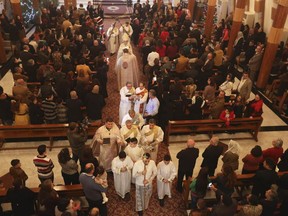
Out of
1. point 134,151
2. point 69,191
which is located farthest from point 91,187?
point 134,151

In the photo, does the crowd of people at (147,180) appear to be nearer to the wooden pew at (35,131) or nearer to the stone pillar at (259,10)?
the wooden pew at (35,131)

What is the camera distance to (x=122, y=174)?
255 inches

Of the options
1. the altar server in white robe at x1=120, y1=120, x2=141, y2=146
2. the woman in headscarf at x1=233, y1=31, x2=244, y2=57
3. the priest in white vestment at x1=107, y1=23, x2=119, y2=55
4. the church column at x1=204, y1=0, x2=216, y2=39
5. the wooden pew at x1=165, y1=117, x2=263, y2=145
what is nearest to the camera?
the altar server in white robe at x1=120, y1=120, x2=141, y2=146

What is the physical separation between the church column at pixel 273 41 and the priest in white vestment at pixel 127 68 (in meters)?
4.55

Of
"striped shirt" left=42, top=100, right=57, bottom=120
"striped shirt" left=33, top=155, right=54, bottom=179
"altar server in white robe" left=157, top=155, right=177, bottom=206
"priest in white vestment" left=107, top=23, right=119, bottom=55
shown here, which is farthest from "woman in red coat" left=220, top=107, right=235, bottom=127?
"priest in white vestment" left=107, top=23, right=119, bottom=55

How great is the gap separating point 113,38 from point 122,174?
27.0 feet

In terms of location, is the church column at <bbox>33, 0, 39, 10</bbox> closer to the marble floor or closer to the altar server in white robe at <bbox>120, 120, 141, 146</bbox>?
the marble floor

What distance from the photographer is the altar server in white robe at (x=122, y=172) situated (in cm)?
627

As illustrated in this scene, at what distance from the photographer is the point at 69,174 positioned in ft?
20.5

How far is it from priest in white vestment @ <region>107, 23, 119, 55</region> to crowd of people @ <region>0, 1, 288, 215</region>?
4 centimetres

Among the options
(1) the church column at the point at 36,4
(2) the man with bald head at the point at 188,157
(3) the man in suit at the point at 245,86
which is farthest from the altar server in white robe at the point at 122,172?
(1) the church column at the point at 36,4

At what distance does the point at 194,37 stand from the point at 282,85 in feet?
13.3

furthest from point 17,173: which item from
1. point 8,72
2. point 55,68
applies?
point 8,72

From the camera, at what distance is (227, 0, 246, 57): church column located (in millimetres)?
13141
